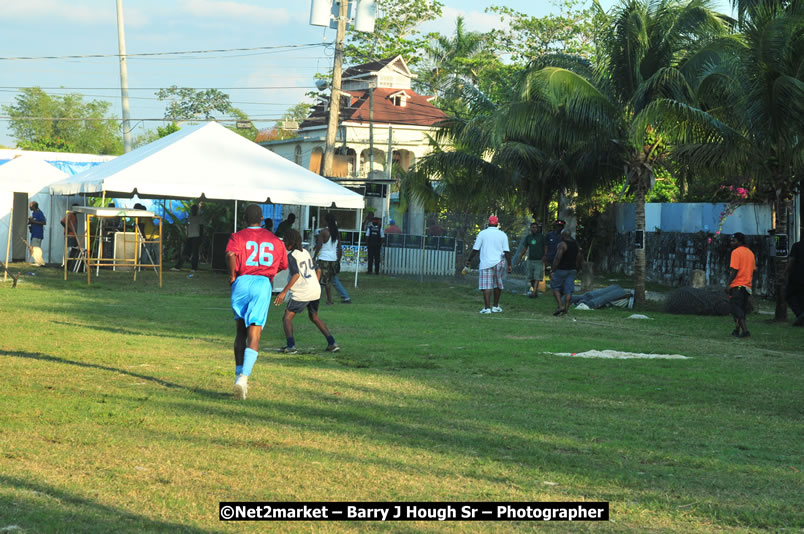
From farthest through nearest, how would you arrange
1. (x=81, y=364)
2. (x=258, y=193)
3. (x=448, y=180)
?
(x=448, y=180), (x=258, y=193), (x=81, y=364)

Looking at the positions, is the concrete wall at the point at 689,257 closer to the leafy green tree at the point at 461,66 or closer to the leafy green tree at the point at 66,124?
the leafy green tree at the point at 461,66

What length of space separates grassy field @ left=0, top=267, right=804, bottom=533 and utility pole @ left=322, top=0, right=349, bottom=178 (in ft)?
52.2

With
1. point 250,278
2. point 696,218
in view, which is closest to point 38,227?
point 696,218

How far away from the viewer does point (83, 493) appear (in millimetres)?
5391

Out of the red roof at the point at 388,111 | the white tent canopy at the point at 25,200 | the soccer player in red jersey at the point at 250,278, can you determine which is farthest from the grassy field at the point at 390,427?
the red roof at the point at 388,111

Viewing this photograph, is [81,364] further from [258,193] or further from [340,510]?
[258,193]

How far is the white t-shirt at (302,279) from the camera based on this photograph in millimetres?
12023

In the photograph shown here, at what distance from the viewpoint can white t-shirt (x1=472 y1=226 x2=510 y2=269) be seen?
19.1 m

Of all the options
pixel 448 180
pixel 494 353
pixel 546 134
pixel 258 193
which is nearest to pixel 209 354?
pixel 494 353

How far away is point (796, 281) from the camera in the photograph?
58.0 feet

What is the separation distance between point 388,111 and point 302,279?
159ft

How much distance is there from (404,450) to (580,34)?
50.5 metres

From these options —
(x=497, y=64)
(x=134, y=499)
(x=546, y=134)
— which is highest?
(x=497, y=64)

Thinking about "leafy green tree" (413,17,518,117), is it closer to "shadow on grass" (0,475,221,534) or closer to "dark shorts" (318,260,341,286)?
"dark shorts" (318,260,341,286)
